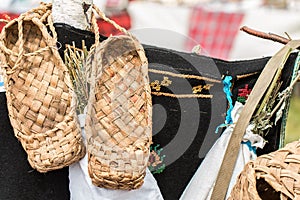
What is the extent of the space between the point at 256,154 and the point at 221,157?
8cm

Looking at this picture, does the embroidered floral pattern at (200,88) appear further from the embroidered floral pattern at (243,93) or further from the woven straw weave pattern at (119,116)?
the woven straw weave pattern at (119,116)

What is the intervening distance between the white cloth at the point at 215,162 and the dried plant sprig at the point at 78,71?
0.26m

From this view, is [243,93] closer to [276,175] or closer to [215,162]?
[215,162]

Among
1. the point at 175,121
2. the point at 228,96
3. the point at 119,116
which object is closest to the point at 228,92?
the point at 228,96

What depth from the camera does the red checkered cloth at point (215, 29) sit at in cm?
323

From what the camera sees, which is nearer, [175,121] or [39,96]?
[39,96]

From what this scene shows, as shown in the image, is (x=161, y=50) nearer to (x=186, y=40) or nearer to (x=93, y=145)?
(x=93, y=145)

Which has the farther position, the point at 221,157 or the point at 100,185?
the point at 221,157

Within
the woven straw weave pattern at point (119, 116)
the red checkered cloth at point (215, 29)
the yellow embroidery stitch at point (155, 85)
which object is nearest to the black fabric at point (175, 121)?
the yellow embroidery stitch at point (155, 85)

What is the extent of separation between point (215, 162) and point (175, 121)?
4.1 inches

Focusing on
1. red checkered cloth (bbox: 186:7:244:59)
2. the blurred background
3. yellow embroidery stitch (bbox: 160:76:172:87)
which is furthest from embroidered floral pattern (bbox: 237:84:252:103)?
red checkered cloth (bbox: 186:7:244:59)

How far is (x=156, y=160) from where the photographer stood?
3.68ft

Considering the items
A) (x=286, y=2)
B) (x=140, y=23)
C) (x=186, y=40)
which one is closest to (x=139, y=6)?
(x=140, y=23)

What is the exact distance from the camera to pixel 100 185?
0.96 m
